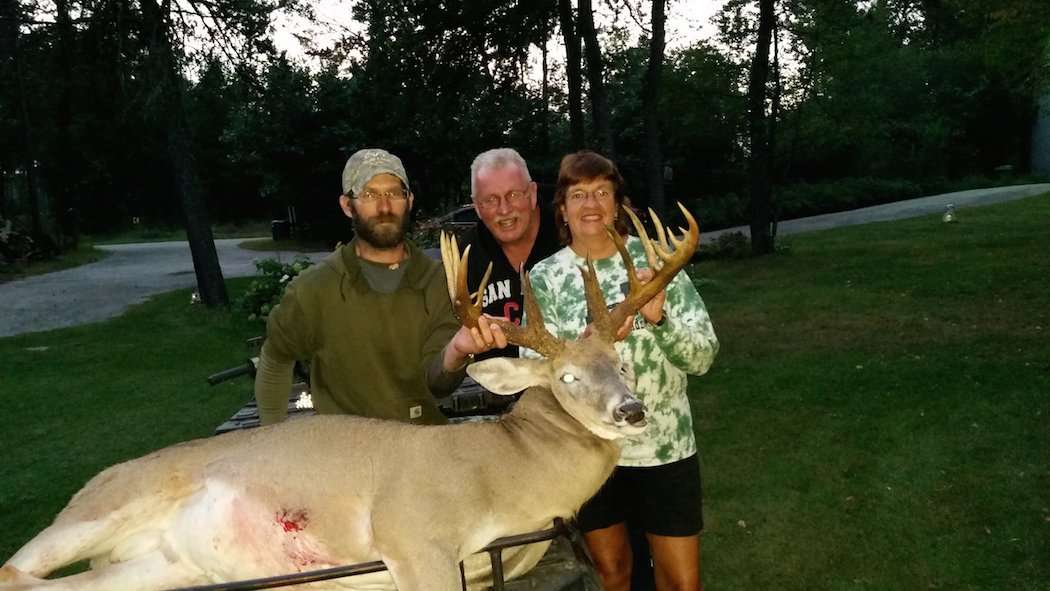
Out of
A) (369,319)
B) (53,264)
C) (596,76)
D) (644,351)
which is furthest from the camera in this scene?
(53,264)

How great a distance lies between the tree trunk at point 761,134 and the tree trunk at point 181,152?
11.7 meters

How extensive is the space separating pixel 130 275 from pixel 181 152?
9939 millimetres

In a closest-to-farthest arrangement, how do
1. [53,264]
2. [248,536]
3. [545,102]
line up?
[248,536] < [545,102] < [53,264]

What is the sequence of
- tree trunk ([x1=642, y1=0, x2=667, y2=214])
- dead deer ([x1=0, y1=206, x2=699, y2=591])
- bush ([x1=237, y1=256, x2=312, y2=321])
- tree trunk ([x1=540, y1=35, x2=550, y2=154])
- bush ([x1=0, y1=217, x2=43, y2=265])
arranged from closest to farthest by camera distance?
dead deer ([x1=0, y1=206, x2=699, y2=591]) → bush ([x1=237, y1=256, x2=312, y2=321]) → tree trunk ([x1=642, y1=0, x2=667, y2=214]) → tree trunk ([x1=540, y1=35, x2=550, y2=154]) → bush ([x1=0, y1=217, x2=43, y2=265])

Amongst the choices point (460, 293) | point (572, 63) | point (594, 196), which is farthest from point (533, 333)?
point (572, 63)

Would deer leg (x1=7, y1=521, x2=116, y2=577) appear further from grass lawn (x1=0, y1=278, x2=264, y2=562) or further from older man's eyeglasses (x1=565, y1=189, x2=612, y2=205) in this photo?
grass lawn (x1=0, y1=278, x2=264, y2=562)

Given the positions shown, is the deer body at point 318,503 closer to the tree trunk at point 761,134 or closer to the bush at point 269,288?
the bush at point 269,288

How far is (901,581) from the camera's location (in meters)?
4.73

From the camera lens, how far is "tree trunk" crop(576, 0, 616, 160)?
512 inches

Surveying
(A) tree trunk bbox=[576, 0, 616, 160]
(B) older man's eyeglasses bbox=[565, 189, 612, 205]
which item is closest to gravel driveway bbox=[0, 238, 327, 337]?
(A) tree trunk bbox=[576, 0, 616, 160]

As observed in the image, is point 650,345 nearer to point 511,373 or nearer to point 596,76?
point 511,373

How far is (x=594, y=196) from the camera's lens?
335 cm

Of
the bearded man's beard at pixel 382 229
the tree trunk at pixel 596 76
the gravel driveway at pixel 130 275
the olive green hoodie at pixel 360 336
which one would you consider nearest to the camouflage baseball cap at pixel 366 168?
the bearded man's beard at pixel 382 229

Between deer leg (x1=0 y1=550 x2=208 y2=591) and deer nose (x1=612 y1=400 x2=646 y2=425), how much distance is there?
1.68 meters
